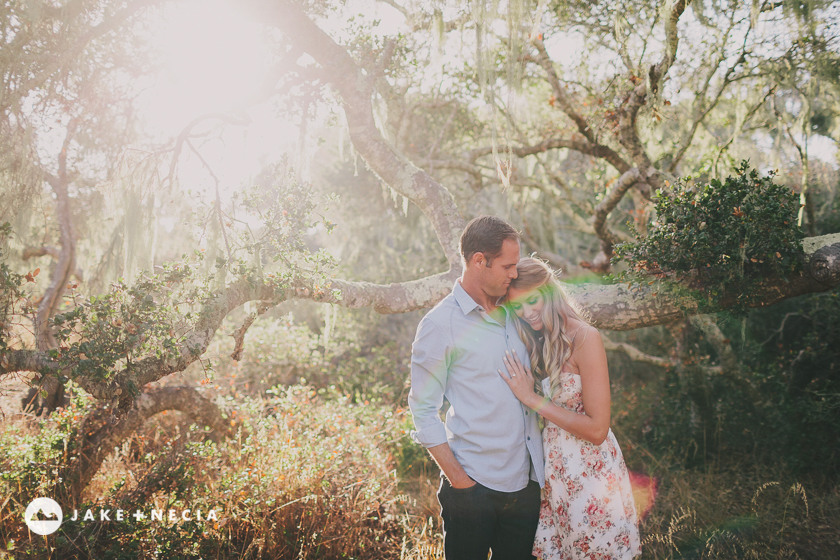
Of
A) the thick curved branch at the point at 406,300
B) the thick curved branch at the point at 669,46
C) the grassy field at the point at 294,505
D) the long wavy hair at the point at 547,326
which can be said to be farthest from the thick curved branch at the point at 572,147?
the long wavy hair at the point at 547,326

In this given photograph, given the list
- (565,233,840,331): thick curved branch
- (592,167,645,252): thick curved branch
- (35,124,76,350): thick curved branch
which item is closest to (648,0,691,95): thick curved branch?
(592,167,645,252): thick curved branch

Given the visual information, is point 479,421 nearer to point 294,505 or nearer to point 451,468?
point 451,468

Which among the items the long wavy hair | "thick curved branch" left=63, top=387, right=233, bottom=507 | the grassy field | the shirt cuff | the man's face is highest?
the man's face

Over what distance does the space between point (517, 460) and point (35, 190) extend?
169 inches

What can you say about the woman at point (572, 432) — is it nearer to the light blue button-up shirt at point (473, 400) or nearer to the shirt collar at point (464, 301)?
the light blue button-up shirt at point (473, 400)

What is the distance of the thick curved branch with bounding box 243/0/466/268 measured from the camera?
4.18m

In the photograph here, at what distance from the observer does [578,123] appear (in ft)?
17.4

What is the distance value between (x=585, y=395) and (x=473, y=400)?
454 millimetres

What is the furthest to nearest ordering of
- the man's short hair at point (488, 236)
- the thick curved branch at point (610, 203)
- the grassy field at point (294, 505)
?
the thick curved branch at point (610, 203)
the grassy field at point (294, 505)
the man's short hair at point (488, 236)

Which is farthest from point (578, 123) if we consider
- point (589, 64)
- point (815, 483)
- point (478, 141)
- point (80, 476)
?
point (80, 476)

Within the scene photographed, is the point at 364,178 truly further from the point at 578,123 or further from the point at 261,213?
the point at 261,213

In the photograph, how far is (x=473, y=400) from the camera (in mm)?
2047

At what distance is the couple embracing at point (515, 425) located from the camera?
1984 mm

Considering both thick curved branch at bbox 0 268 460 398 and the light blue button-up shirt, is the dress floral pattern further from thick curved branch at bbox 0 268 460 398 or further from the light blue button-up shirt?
thick curved branch at bbox 0 268 460 398
